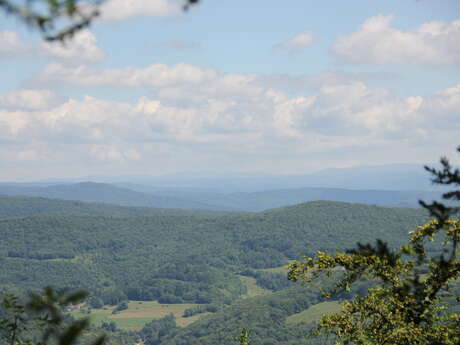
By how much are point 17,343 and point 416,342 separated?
11.2 meters

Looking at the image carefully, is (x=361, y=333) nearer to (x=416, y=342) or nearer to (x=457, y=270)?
(x=416, y=342)

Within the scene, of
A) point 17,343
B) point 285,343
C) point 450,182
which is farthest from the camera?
point 285,343

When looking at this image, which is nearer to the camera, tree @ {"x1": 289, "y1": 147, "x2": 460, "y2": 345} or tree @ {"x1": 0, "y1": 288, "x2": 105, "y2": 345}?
tree @ {"x1": 0, "y1": 288, "x2": 105, "y2": 345}

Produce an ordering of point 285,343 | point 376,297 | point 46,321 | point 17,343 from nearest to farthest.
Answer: point 46,321 → point 17,343 → point 376,297 → point 285,343

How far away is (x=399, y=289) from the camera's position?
1504cm

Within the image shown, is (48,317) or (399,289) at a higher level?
(48,317)

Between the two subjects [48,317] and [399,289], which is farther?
[399,289]

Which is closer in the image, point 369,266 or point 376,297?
point 369,266

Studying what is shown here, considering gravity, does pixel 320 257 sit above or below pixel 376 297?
above

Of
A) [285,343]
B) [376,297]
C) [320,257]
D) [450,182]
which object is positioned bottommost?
[285,343]

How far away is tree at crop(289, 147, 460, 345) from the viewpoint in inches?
608

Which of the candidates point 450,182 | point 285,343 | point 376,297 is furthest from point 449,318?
point 285,343

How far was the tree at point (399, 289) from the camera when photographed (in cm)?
1544

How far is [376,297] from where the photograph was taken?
1916 centimetres
